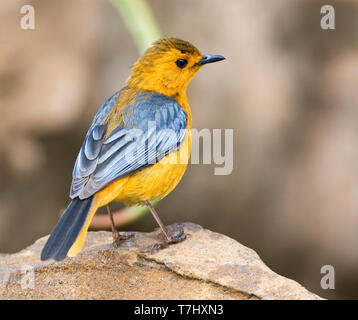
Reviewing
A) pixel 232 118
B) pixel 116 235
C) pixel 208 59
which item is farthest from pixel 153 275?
pixel 232 118

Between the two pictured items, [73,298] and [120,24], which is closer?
[73,298]

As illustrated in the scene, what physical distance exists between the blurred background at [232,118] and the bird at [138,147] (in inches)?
63.4

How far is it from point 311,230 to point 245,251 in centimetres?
245

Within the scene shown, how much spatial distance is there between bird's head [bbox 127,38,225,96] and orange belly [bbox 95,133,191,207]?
0.52 meters

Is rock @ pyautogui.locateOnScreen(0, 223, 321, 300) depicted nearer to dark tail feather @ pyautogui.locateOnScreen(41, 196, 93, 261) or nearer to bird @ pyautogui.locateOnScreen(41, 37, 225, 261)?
bird @ pyautogui.locateOnScreen(41, 37, 225, 261)

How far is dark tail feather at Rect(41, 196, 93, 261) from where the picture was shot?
12.8 ft

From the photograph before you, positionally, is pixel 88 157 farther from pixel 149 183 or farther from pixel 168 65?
pixel 168 65

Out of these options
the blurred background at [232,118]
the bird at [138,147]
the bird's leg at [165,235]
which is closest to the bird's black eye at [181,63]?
the bird at [138,147]

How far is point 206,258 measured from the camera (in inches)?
182

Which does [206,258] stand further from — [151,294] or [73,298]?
[73,298]

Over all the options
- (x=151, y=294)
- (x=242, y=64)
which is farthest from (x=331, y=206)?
(x=151, y=294)

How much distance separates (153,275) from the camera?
4.52 meters

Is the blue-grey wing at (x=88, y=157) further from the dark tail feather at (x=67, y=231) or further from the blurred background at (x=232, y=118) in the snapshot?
the blurred background at (x=232, y=118)

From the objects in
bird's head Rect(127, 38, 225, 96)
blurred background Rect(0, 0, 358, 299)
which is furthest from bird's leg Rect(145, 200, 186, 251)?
blurred background Rect(0, 0, 358, 299)
